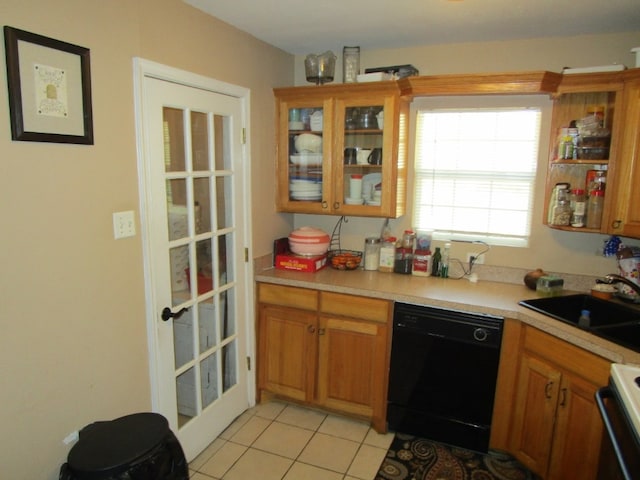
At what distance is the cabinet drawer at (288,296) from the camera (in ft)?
8.93

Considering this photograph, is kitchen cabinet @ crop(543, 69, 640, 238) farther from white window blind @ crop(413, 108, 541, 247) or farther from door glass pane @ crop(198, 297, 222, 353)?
door glass pane @ crop(198, 297, 222, 353)

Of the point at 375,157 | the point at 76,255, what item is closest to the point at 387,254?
the point at 375,157

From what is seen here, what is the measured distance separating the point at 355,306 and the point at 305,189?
2.86 ft

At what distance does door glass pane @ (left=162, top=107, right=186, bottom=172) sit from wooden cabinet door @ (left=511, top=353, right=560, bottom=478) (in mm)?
2033

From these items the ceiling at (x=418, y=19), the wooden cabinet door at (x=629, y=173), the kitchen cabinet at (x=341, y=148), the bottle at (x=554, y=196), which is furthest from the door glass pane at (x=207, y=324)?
the wooden cabinet door at (x=629, y=173)

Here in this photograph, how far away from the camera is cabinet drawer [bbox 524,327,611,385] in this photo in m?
1.88

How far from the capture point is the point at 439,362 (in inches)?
96.6

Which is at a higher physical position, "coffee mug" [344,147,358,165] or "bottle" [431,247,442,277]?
"coffee mug" [344,147,358,165]

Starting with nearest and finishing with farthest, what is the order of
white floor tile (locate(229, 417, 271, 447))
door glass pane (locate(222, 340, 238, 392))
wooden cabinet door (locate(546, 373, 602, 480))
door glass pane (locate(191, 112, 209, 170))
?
wooden cabinet door (locate(546, 373, 602, 480))
door glass pane (locate(191, 112, 209, 170))
white floor tile (locate(229, 417, 271, 447))
door glass pane (locate(222, 340, 238, 392))

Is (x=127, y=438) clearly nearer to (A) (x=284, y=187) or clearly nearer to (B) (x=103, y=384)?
(B) (x=103, y=384)

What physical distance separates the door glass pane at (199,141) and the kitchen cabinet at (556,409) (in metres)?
1.91

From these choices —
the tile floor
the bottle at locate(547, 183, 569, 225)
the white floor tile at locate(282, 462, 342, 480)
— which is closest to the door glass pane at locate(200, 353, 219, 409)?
the tile floor

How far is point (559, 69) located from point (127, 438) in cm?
291

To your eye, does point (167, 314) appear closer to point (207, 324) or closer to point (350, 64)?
point (207, 324)
